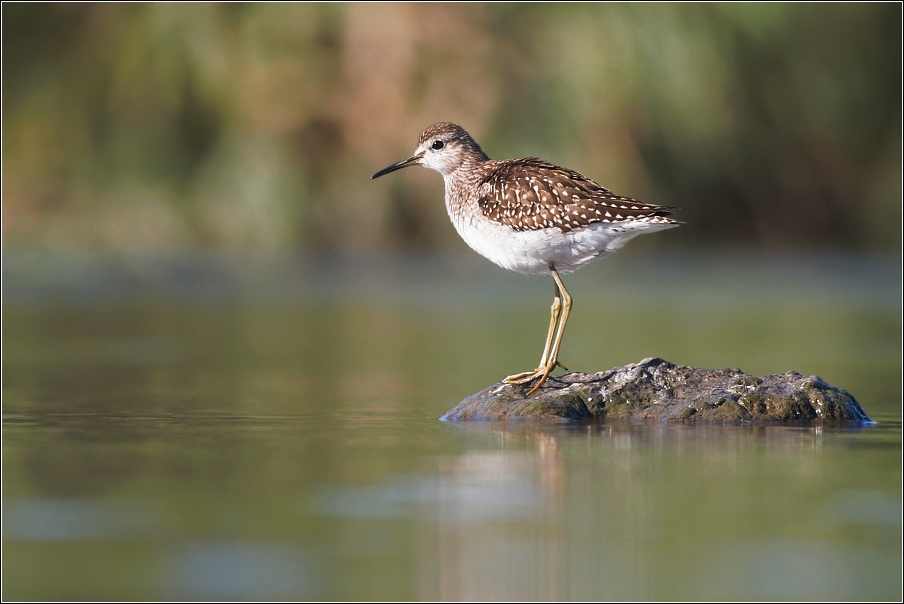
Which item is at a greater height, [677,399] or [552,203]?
[552,203]

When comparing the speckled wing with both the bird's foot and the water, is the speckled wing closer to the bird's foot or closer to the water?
the bird's foot

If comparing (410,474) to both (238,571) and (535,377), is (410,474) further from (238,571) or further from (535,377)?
(535,377)

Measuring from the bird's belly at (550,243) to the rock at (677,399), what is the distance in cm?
73

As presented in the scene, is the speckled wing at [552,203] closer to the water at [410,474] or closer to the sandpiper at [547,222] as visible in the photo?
the sandpiper at [547,222]

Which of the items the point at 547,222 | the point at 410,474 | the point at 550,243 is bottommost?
the point at 410,474

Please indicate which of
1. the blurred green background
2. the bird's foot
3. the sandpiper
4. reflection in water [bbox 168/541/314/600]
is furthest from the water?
the blurred green background

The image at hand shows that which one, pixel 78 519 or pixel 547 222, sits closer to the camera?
pixel 78 519

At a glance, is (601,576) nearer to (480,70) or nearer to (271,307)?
(271,307)

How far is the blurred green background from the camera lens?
17.8 m

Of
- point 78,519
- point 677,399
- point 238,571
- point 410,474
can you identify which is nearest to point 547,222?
point 677,399

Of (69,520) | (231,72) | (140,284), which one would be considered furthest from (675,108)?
(69,520)

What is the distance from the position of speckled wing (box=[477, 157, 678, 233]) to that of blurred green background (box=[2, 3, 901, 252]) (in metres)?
8.67

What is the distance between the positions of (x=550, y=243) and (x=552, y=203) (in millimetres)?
244

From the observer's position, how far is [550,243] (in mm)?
8344
